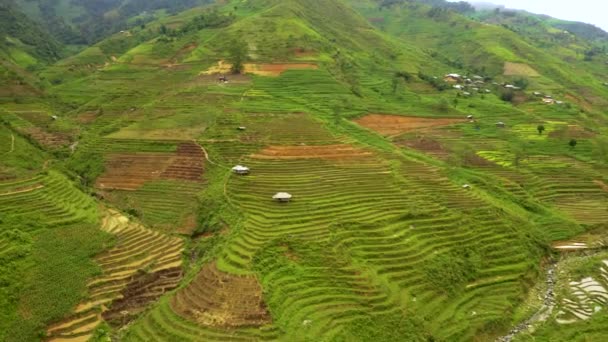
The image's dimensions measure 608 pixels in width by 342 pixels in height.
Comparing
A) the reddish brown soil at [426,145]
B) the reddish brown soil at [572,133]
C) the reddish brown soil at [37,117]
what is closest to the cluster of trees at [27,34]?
the reddish brown soil at [37,117]

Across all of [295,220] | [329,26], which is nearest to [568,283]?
[295,220]

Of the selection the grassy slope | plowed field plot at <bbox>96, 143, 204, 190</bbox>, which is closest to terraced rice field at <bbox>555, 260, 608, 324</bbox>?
plowed field plot at <bbox>96, 143, 204, 190</bbox>

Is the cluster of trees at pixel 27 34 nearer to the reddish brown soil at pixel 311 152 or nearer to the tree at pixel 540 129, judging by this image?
the reddish brown soil at pixel 311 152


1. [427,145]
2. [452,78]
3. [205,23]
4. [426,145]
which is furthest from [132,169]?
[452,78]

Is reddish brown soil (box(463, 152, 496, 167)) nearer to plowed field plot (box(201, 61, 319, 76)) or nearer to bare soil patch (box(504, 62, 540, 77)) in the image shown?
plowed field plot (box(201, 61, 319, 76))

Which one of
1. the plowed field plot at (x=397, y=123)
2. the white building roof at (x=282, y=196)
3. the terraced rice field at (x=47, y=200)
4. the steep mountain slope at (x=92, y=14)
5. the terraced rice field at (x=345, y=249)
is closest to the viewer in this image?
the terraced rice field at (x=345, y=249)

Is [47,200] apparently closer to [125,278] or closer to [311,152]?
[125,278]
